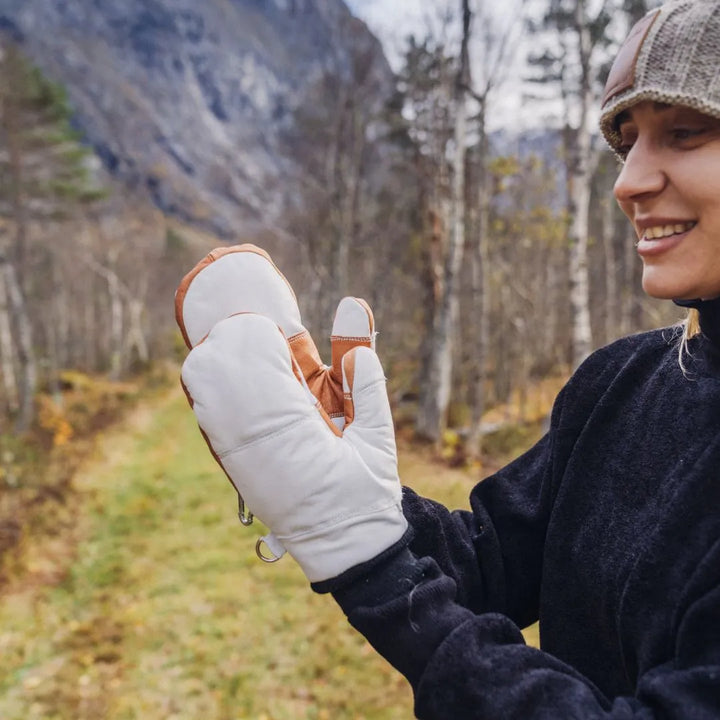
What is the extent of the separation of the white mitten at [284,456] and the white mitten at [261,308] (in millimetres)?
117

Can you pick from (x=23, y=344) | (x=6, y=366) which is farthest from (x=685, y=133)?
(x=6, y=366)

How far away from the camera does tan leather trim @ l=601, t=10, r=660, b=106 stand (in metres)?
0.96

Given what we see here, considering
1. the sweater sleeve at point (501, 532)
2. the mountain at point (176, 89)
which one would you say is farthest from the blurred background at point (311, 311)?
the mountain at point (176, 89)

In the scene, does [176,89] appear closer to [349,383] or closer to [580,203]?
[580,203]

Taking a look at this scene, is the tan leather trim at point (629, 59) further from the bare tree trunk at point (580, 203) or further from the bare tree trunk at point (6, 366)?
the bare tree trunk at point (6, 366)

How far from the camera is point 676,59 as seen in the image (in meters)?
0.90

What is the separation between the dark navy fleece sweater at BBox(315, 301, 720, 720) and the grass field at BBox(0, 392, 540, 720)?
3.33 m

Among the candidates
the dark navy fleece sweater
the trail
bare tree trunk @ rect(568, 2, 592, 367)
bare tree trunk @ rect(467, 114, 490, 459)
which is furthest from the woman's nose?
bare tree trunk @ rect(467, 114, 490, 459)

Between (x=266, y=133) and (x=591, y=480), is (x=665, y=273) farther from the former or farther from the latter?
(x=266, y=133)

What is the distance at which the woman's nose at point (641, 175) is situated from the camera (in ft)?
3.17

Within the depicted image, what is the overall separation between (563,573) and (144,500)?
827 centimetres

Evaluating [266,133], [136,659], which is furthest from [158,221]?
[266,133]

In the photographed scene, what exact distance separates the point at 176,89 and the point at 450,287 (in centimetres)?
10936

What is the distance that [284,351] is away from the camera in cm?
112
